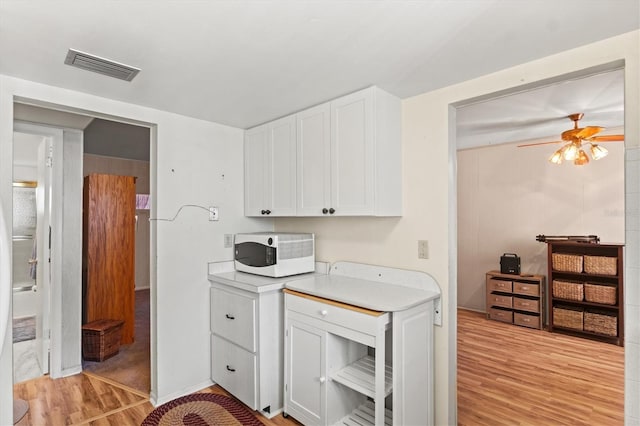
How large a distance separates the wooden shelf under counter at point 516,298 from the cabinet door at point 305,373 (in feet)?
10.7

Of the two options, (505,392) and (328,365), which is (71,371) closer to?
(328,365)

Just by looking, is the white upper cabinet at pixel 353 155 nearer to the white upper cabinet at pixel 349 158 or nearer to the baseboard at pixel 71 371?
the white upper cabinet at pixel 349 158

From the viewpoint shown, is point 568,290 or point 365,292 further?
point 568,290

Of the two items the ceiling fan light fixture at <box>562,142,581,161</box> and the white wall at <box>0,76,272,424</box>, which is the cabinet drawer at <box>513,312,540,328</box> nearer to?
the ceiling fan light fixture at <box>562,142,581,161</box>

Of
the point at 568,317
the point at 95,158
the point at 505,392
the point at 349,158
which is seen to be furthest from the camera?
the point at 95,158

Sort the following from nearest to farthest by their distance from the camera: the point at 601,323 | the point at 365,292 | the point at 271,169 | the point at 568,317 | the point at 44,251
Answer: the point at 365,292 → the point at 271,169 → the point at 44,251 → the point at 601,323 → the point at 568,317

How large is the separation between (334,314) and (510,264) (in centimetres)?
339

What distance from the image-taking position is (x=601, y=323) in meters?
3.71

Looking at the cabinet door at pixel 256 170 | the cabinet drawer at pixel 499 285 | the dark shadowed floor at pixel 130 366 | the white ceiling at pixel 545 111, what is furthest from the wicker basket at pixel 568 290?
the dark shadowed floor at pixel 130 366

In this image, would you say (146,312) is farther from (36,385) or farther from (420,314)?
(420,314)

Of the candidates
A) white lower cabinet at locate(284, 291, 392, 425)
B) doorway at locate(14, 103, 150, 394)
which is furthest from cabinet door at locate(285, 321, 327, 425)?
doorway at locate(14, 103, 150, 394)

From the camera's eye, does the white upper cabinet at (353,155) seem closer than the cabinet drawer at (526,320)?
Yes

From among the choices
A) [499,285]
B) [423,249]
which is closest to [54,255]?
[423,249]

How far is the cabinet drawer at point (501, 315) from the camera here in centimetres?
432
